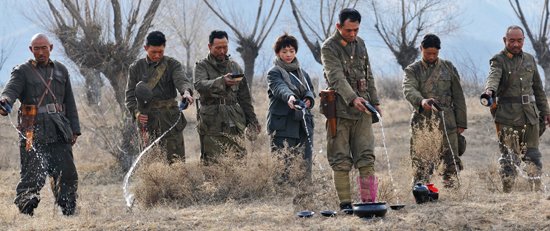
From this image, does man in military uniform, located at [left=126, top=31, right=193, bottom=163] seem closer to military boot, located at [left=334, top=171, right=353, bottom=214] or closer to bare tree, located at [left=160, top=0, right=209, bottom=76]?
military boot, located at [left=334, top=171, right=353, bottom=214]

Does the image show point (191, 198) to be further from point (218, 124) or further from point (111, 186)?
point (111, 186)

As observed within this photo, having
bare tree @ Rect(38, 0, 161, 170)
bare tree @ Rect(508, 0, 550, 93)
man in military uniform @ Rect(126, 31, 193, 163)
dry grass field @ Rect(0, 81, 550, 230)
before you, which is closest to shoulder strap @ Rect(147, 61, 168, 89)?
man in military uniform @ Rect(126, 31, 193, 163)

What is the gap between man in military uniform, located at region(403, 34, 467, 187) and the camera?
385 inches

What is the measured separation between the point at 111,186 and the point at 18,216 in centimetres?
604

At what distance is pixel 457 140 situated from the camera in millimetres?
9945

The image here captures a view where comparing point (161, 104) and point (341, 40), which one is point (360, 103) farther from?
point (161, 104)

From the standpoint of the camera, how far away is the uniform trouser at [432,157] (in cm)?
962

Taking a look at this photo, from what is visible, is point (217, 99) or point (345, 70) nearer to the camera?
point (345, 70)

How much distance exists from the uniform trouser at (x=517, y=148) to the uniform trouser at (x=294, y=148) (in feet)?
6.62

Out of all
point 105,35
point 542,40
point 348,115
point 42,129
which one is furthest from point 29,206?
point 542,40

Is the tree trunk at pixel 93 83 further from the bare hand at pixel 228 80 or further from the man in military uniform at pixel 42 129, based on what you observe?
the man in military uniform at pixel 42 129

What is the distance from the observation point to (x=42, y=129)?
8.97m

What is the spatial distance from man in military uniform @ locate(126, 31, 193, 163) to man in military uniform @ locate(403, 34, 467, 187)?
237 cm

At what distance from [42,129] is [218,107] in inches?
76.8
